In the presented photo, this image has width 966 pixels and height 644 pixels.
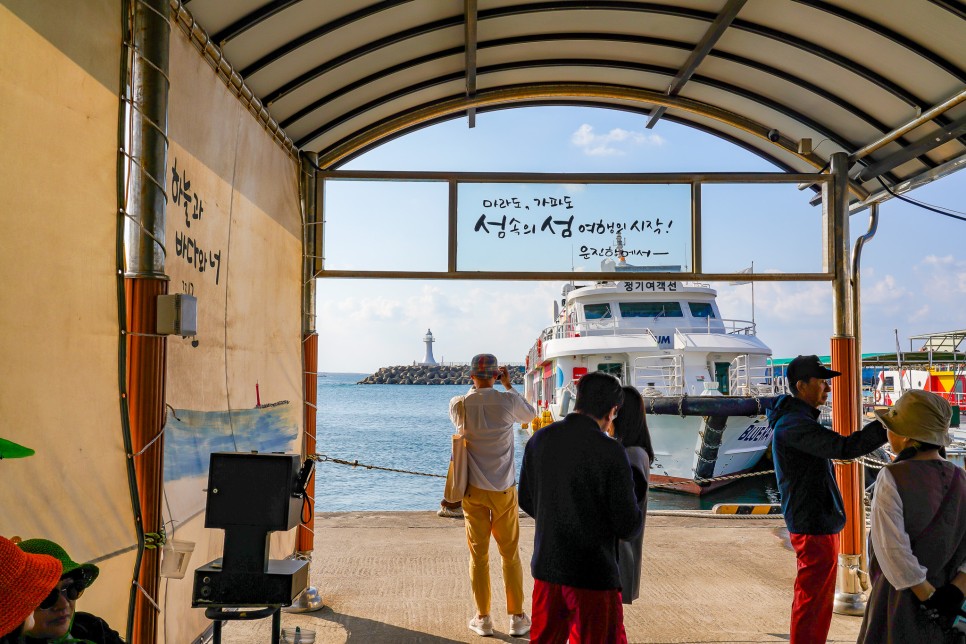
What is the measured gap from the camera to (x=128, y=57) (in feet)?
9.09

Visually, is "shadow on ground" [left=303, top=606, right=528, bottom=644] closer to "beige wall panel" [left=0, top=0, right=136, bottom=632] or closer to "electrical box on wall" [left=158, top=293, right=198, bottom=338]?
"beige wall panel" [left=0, top=0, right=136, bottom=632]

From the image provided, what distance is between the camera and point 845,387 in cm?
507

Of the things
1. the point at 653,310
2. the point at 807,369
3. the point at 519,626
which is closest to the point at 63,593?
the point at 519,626

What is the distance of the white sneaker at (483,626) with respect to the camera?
170 inches

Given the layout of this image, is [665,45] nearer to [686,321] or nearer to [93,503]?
[93,503]

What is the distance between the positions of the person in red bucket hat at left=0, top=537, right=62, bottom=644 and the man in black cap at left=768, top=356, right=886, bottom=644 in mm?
3030

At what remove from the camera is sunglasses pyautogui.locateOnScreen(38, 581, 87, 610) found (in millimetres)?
1797

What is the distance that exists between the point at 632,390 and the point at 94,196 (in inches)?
90.0

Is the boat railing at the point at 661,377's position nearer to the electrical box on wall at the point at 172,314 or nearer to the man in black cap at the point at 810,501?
the man in black cap at the point at 810,501

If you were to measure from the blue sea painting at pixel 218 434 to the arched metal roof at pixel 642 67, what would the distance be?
179 centimetres

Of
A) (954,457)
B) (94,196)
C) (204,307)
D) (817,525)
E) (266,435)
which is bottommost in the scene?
(954,457)

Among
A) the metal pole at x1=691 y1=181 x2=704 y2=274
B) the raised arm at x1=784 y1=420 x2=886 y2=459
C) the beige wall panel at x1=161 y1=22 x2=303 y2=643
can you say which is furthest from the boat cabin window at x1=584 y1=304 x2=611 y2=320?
the raised arm at x1=784 y1=420 x2=886 y2=459

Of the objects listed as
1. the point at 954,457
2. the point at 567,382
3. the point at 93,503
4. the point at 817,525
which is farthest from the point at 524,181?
the point at 567,382

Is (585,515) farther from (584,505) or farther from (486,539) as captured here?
(486,539)
